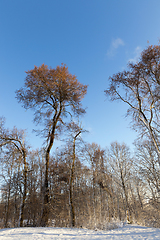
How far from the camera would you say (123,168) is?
17719mm

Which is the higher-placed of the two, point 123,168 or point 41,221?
point 123,168

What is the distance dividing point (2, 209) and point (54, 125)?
20.3 meters

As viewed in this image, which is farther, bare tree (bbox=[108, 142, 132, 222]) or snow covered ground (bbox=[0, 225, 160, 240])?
bare tree (bbox=[108, 142, 132, 222])

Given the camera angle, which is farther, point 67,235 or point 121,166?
point 121,166

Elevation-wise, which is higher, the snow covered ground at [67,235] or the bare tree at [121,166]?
the bare tree at [121,166]

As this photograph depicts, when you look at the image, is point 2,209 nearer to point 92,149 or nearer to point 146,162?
point 92,149

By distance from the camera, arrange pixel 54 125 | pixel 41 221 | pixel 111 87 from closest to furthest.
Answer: pixel 41 221 < pixel 111 87 < pixel 54 125

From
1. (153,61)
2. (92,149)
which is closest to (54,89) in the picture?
(153,61)

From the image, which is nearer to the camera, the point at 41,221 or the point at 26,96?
the point at 41,221

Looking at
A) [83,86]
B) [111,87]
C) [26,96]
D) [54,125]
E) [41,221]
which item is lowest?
[41,221]

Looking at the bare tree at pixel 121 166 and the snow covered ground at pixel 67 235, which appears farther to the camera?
the bare tree at pixel 121 166

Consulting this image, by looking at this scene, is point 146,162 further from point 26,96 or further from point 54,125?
point 26,96

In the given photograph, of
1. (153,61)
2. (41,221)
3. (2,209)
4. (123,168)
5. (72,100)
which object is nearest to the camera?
(153,61)

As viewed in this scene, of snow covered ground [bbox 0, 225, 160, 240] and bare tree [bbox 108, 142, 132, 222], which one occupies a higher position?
bare tree [bbox 108, 142, 132, 222]
